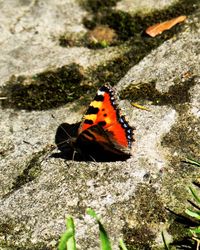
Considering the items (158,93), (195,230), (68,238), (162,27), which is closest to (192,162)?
(195,230)

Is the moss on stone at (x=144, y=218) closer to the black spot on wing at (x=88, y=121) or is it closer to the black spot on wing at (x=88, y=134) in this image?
the black spot on wing at (x=88, y=134)

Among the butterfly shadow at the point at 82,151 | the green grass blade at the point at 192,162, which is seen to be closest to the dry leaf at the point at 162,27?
the butterfly shadow at the point at 82,151

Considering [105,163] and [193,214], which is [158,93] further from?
[193,214]

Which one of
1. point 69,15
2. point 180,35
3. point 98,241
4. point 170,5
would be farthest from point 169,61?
point 98,241

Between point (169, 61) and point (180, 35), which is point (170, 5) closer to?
point (180, 35)

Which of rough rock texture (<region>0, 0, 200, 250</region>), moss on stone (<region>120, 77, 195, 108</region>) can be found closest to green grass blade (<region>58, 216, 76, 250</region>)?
rough rock texture (<region>0, 0, 200, 250</region>)

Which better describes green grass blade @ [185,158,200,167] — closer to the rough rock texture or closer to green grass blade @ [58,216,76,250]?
the rough rock texture
